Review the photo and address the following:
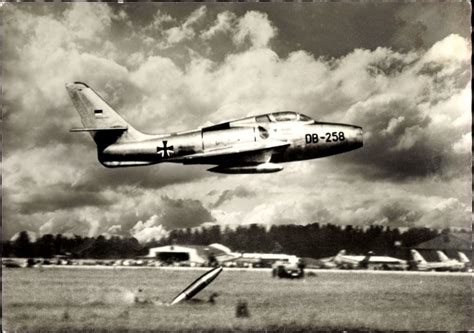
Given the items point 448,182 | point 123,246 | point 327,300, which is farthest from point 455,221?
point 123,246

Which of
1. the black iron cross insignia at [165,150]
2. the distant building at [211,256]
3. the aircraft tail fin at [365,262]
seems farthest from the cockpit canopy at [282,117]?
the aircraft tail fin at [365,262]

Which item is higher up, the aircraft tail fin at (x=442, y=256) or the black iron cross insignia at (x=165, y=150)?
the black iron cross insignia at (x=165, y=150)

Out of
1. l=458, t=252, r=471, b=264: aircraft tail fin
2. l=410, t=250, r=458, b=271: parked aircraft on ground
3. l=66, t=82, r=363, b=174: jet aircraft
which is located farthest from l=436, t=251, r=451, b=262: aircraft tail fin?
l=66, t=82, r=363, b=174: jet aircraft

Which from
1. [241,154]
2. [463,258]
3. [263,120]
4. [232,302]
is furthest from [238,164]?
[463,258]

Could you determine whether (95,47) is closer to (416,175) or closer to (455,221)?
(416,175)

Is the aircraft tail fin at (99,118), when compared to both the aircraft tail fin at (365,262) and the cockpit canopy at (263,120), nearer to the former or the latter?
the cockpit canopy at (263,120)

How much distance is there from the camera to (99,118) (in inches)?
394

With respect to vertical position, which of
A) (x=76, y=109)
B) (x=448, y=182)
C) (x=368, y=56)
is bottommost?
(x=448, y=182)

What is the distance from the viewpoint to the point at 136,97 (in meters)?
10.3

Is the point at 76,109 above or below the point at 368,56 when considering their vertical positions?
below

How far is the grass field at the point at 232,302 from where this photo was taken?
1001 centimetres

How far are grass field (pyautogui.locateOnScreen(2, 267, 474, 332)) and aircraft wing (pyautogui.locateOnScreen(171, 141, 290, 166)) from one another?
162 cm

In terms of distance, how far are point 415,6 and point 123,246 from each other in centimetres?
540

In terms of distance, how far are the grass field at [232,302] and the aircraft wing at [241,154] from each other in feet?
5.30
